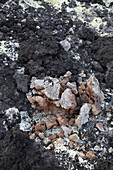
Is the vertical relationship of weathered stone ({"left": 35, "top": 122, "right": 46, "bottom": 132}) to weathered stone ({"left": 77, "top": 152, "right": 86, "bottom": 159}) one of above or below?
above

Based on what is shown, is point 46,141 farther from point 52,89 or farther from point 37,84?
point 37,84

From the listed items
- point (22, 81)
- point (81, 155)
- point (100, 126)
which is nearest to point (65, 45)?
point (22, 81)

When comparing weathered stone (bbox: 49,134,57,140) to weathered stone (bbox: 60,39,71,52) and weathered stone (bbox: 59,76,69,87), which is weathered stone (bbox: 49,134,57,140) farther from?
weathered stone (bbox: 60,39,71,52)

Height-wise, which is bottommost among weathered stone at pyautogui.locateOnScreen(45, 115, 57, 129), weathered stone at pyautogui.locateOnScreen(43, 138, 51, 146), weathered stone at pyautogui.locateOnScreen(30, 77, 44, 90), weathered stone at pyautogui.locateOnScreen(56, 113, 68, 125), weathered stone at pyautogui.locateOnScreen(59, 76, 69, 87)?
weathered stone at pyautogui.locateOnScreen(43, 138, 51, 146)

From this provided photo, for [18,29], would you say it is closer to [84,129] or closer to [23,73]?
[23,73]

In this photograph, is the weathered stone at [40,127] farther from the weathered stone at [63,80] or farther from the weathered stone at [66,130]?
the weathered stone at [63,80]

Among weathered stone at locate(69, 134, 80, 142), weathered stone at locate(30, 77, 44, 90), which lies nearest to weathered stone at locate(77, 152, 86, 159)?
weathered stone at locate(69, 134, 80, 142)
